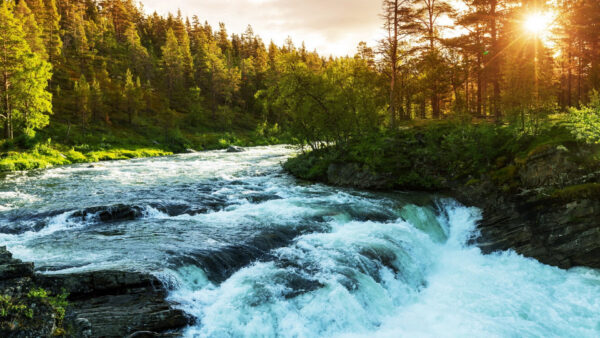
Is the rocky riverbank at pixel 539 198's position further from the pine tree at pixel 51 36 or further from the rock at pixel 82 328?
the pine tree at pixel 51 36

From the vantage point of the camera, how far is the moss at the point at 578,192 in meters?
13.4

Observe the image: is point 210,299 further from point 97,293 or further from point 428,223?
point 428,223

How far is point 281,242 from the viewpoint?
1262 centimetres

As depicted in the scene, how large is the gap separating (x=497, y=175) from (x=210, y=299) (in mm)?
16242

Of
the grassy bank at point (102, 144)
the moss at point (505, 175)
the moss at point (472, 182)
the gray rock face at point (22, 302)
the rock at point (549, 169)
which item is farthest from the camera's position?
the grassy bank at point (102, 144)

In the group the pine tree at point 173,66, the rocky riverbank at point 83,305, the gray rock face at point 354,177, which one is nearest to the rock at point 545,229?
the gray rock face at point 354,177

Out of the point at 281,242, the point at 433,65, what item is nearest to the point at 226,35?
the point at 433,65

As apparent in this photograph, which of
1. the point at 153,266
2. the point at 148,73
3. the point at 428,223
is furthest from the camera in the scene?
the point at 148,73

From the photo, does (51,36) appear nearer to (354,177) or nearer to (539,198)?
(354,177)

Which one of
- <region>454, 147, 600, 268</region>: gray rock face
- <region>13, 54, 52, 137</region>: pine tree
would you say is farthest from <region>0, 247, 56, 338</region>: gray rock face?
<region>13, 54, 52, 137</region>: pine tree

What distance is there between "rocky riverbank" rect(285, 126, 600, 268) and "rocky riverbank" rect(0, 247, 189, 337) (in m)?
13.1

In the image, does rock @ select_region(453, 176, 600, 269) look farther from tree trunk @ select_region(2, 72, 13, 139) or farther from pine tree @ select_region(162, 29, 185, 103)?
pine tree @ select_region(162, 29, 185, 103)

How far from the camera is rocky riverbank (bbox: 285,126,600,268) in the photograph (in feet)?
42.7

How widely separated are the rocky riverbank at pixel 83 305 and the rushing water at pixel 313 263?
567 millimetres
